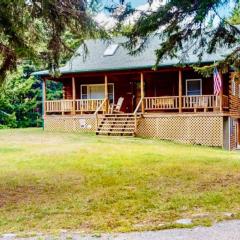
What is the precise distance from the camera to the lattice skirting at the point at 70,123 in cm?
2639

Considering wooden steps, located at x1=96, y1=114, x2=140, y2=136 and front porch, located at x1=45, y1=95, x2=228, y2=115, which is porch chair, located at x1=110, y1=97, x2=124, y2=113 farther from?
wooden steps, located at x1=96, y1=114, x2=140, y2=136

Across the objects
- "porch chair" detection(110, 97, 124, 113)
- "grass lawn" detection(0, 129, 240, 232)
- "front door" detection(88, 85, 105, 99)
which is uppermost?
"front door" detection(88, 85, 105, 99)

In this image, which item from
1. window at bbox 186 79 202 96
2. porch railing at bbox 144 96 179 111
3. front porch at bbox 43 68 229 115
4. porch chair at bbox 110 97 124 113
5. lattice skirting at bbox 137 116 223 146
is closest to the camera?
lattice skirting at bbox 137 116 223 146

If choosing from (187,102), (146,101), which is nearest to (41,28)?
(187,102)

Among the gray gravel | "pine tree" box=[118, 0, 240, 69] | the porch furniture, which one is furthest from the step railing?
the gray gravel

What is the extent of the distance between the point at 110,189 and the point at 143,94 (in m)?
16.2

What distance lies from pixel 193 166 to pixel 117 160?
247cm

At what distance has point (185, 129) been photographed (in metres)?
24.4

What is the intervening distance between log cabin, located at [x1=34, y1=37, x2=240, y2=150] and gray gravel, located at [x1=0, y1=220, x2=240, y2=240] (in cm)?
1685

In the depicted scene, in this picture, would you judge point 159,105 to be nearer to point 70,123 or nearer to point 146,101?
point 146,101

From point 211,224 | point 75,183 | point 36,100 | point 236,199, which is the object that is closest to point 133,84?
point 36,100

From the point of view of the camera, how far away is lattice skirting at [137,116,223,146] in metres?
23.7

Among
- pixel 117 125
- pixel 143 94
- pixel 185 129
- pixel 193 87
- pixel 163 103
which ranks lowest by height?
pixel 185 129

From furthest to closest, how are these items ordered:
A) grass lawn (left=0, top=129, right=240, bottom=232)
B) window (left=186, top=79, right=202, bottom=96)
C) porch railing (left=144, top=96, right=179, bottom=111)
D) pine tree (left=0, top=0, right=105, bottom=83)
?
1. window (left=186, top=79, right=202, bottom=96)
2. porch railing (left=144, top=96, right=179, bottom=111)
3. pine tree (left=0, top=0, right=105, bottom=83)
4. grass lawn (left=0, top=129, right=240, bottom=232)
